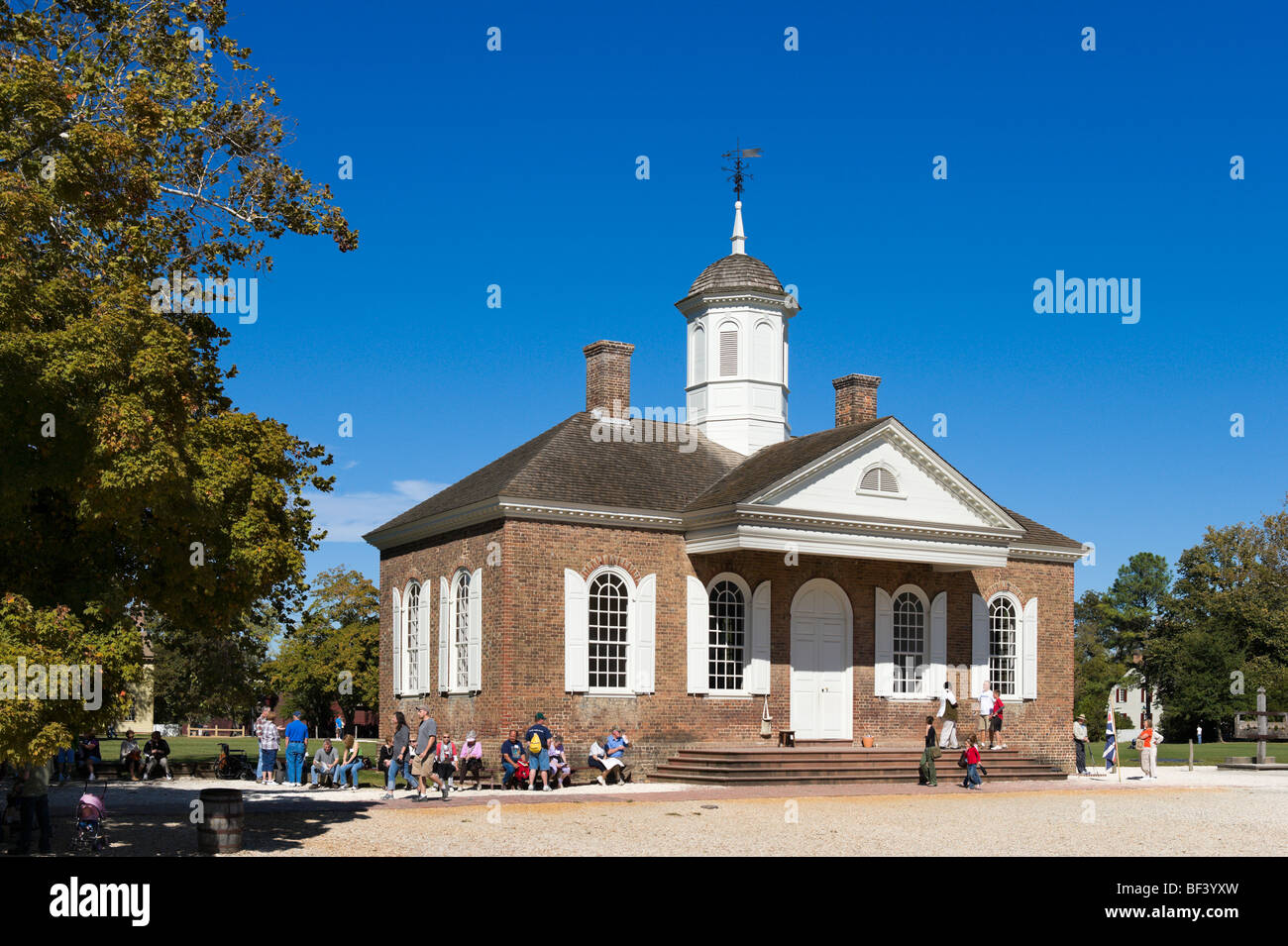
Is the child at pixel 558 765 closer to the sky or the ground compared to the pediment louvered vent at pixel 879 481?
closer to the ground

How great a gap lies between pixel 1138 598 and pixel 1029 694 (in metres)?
78.0

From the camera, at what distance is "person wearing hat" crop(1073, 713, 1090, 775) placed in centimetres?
3120

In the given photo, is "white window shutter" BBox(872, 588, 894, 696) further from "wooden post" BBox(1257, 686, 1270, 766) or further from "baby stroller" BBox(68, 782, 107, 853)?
"baby stroller" BBox(68, 782, 107, 853)

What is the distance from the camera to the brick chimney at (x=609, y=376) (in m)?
32.4

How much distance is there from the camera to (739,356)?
3375cm

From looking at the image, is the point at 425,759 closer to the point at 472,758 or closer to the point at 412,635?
the point at 472,758

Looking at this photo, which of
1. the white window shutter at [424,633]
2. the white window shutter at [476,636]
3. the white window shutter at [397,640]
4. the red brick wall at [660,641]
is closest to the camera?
the red brick wall at [660,641]

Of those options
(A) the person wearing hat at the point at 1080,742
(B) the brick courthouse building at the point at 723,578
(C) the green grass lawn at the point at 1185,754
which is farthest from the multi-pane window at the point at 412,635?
(C) the green grass lawn at the point at 1185,754

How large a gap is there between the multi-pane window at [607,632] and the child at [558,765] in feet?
6.64

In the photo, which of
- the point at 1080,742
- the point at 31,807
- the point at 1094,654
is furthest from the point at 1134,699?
the point at 31,807

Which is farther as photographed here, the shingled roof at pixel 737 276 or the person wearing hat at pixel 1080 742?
the shingled roof at pixel 737 276

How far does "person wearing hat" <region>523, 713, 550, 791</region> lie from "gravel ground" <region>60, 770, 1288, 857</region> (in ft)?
4.52

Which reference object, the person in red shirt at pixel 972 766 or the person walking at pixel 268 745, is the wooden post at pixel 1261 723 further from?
the person walking at pixel 268 745

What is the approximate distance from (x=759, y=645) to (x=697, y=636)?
1.53 m
